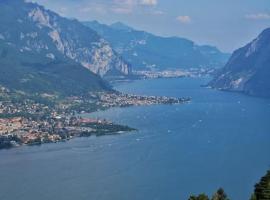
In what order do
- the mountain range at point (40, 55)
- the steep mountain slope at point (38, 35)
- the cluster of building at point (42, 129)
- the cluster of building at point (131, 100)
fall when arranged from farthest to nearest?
the steep mountain slope at point (38, 35) → the mountain range at point (40, 55) → the cluster of building at point (131, 100) → the cluster of building at point (42, 129)

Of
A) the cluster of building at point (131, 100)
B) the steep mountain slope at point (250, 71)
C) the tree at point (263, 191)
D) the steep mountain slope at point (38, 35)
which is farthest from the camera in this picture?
the steep mountain slope at point (38, 35)

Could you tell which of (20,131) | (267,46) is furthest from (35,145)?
(267,46)

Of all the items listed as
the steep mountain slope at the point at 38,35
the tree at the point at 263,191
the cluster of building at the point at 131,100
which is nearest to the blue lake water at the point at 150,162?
the cluster of building at the point at 131,100

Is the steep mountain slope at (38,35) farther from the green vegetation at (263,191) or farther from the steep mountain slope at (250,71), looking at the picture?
the green vegetation at (263,191)

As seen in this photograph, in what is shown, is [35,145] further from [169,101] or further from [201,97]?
[201,97]

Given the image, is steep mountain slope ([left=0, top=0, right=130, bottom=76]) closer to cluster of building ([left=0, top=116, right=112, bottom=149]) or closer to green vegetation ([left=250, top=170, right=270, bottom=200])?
cluster of building ([left=0, top=116, right=112, bottom=149])

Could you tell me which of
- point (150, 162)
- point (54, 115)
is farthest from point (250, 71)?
point (150, 162)

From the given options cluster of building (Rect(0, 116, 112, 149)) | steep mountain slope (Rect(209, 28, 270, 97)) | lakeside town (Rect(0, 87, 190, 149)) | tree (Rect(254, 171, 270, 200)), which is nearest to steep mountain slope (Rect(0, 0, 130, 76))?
steep mountain slope (Rect(209, 28, 270, 97))
